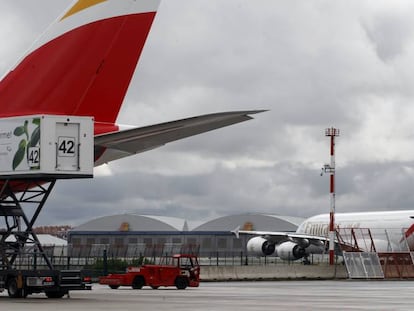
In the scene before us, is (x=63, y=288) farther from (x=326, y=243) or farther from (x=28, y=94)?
(x=326, y=243)

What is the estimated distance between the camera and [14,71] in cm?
2808

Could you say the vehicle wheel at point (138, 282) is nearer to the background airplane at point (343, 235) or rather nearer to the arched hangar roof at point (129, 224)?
the background airplane at point (343, 235)

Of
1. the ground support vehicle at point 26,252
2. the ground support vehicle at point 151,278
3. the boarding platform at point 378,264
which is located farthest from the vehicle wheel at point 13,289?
the boarding platform at point 378,264

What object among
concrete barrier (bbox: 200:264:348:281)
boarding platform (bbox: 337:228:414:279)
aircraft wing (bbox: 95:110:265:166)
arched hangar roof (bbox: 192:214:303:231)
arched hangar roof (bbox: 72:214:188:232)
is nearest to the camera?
aircraft wing (bbox: 95:110:265:166)

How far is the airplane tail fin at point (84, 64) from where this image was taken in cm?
2734

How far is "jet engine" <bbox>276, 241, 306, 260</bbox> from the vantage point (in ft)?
248

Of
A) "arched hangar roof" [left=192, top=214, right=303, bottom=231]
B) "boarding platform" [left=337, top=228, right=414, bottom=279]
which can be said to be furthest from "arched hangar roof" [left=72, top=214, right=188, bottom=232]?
"boarding platform" [left=337, top=228, right=414, bottom=279]

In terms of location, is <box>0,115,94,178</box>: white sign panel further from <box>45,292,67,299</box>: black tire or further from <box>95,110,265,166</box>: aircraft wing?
<box>45,292,67,299</box>: black tire

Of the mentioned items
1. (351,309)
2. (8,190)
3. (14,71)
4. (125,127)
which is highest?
(14,71)

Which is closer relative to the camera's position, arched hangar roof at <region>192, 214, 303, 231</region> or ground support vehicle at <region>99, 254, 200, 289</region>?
ground support vehicle at <region>99, 254, 200, 289</region>

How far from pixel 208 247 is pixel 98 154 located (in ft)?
310

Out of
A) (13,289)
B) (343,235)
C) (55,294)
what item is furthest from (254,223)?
(13,289)

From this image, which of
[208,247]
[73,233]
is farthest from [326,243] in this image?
[73,233]

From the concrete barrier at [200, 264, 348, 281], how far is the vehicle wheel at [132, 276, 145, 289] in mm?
13635
